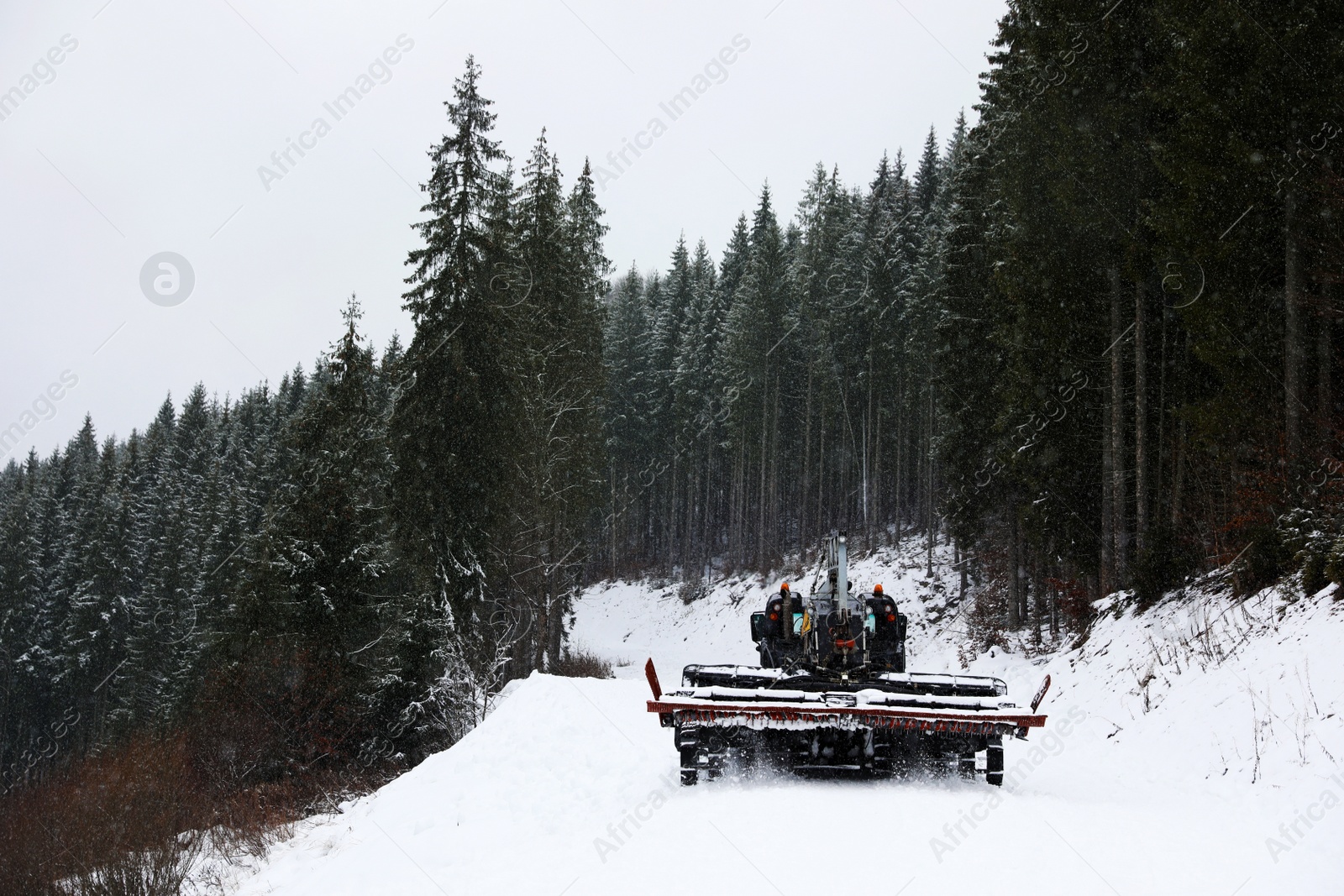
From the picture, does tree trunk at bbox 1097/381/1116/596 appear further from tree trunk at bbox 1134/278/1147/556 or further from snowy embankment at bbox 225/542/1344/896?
snowy embankment at bbox 225/542/1344/896

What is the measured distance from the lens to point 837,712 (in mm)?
7672

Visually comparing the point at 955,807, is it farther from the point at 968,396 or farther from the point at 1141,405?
the point at 968,396

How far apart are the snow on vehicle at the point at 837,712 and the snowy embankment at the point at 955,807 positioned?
40cm

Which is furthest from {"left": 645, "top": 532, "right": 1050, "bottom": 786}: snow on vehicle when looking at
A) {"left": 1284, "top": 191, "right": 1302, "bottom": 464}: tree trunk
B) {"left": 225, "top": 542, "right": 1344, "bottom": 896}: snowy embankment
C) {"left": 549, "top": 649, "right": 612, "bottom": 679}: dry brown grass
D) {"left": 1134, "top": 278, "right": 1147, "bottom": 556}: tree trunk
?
{"left": 549, "top": 649, "right": 612, "bottom": 679}: dry brown grass

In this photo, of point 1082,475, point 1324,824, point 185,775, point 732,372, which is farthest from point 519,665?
point 732,372

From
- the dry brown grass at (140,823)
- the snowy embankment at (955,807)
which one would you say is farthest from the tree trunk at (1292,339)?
the dry brown grass at (140,823)

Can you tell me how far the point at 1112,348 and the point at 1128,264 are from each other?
5.92 ft

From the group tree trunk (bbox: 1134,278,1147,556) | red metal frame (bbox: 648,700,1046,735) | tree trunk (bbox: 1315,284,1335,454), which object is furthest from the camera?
tree trunk (bbox: 1134,278,1147,556)

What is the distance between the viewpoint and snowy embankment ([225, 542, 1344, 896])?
A: 5.37m

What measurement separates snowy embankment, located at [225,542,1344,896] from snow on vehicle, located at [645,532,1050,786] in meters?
0.40

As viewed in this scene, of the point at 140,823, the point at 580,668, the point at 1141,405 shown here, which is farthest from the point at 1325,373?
the point at 580,668

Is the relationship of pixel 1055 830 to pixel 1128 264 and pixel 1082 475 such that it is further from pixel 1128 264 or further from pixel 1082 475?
pixel 1082 475

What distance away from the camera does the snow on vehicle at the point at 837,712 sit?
7.67m

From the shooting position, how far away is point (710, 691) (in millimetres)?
8258
